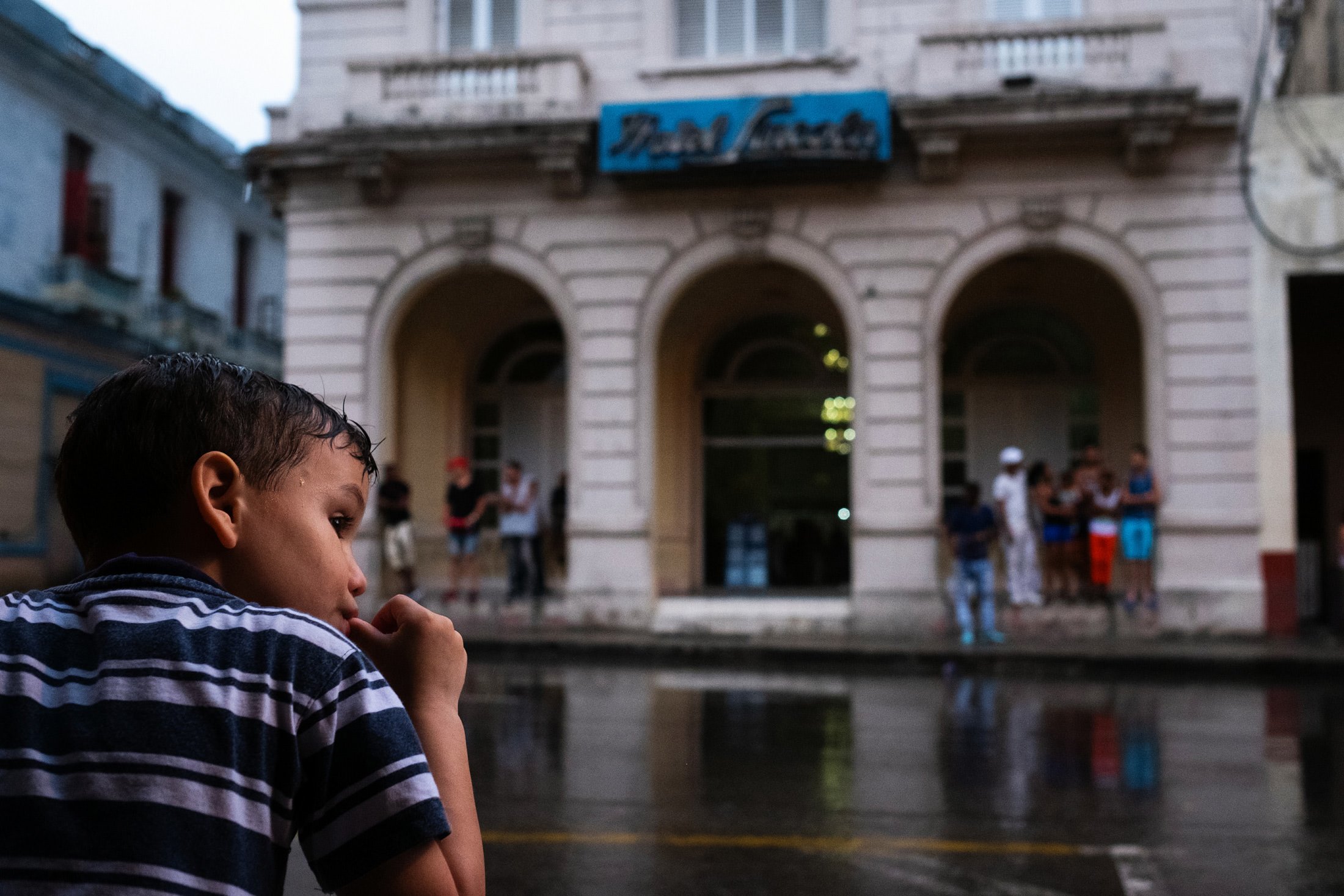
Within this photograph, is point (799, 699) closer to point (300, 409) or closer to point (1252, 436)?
point (1252, 436)

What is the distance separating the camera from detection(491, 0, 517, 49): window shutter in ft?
57.4

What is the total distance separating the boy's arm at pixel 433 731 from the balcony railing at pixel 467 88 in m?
15.5

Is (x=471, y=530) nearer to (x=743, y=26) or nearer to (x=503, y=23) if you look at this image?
(x=503, y=23)

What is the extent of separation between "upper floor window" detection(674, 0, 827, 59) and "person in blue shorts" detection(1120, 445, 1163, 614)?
7247mm

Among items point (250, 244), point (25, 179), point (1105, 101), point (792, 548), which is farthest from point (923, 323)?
point (250, 244)

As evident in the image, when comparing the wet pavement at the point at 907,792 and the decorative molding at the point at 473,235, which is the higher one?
the decorative molding at the point at 473,235

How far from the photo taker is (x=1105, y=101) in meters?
15.1

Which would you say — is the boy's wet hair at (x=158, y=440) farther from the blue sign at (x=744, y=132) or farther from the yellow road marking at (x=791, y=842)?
the blue sign at (x=744, y=132)

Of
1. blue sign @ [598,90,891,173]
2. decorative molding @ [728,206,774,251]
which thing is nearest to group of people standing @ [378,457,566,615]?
decorative molding @ [728,206,774,251]

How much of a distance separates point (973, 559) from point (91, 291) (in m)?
18.5

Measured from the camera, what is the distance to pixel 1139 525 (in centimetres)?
1505

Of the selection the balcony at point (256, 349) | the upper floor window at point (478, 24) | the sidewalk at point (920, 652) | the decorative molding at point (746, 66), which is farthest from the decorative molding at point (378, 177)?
the balcony at point (256, 349)

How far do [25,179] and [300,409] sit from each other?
2524 cm

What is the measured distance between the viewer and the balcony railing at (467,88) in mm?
16422
